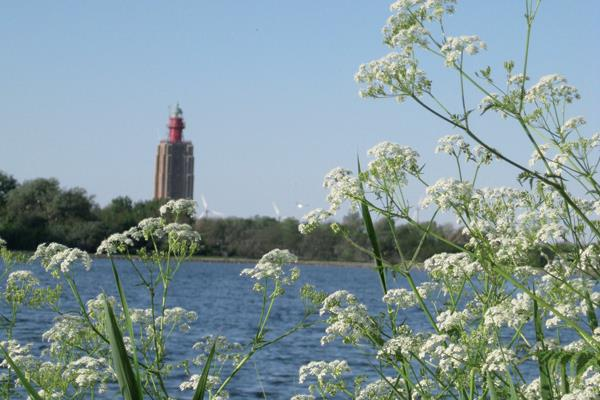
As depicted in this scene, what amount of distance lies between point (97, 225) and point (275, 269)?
277 ft

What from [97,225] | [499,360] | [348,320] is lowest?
[499,360]

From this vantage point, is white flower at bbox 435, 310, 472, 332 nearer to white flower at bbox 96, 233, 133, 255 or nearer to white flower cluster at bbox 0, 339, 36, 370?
white flower at bbox 96, 233, 133, 255

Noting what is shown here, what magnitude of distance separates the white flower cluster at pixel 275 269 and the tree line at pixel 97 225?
204ft

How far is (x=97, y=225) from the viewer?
291 feet

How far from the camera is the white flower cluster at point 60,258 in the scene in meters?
5.83

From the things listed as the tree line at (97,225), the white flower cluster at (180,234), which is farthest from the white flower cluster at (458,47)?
the tree line at (97,225)

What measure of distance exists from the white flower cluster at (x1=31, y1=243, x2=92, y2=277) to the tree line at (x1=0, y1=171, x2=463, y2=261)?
61836mm

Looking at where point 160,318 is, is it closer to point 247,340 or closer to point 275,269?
point 275,269

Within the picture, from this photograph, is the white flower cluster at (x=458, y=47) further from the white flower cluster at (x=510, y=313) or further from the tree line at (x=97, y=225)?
the tree line at (x=97, y=225)

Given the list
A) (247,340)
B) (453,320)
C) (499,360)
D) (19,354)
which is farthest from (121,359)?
(247,340)

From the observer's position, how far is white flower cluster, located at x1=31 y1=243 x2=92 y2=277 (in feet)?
19.1

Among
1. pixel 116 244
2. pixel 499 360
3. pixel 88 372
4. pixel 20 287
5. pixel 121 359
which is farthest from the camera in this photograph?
pixel 20 287

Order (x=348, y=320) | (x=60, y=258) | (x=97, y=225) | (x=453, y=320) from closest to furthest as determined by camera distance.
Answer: (x=453, y=320)
(x=348, y=320)
(x=60, y=258)
(x=97, y=225)

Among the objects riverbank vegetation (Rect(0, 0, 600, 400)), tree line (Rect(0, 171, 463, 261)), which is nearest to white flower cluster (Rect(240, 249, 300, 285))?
riverbank vegetation (Rect(0, 0, 600, 400))
